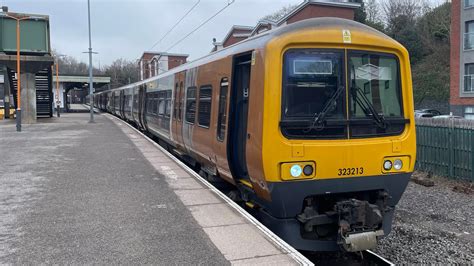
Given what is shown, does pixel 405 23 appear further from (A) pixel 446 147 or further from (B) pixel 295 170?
(B) pixel 295 170

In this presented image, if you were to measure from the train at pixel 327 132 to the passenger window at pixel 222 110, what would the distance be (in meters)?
0.70

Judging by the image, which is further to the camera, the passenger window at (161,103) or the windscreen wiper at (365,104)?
the passenger window at (161,103)

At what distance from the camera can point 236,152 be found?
648 cm

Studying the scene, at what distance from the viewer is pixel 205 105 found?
8.01 meters

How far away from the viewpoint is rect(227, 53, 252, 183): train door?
20.5ft

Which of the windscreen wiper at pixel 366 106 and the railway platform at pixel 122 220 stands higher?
the windscreen wiper at pixel 366 106

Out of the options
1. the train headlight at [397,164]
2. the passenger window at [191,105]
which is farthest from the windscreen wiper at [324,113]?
the passenger window at [191,105]

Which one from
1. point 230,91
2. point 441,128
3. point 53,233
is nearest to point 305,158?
point 230,91

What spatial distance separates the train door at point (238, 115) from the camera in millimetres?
6262

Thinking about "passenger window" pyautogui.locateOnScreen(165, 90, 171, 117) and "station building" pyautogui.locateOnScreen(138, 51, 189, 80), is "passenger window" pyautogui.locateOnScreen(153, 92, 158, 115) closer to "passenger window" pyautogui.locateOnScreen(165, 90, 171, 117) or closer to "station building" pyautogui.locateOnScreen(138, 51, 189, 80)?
"passenger window" pyautogui.locateOnScreen(165, 90, 171, 117)

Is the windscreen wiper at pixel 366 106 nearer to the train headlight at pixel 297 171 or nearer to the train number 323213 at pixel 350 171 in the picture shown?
the train number 323213 at pixel 350 171

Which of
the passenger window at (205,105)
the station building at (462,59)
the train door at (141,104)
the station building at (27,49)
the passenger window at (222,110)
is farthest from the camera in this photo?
the station building at (462,59)

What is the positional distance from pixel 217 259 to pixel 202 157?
13.3 ft

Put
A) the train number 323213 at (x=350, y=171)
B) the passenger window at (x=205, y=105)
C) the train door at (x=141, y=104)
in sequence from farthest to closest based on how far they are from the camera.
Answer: the train door at (x=141, y=104), the passenger window at (x=205, y=105), the train number 323213 at (x=350, y=171)
